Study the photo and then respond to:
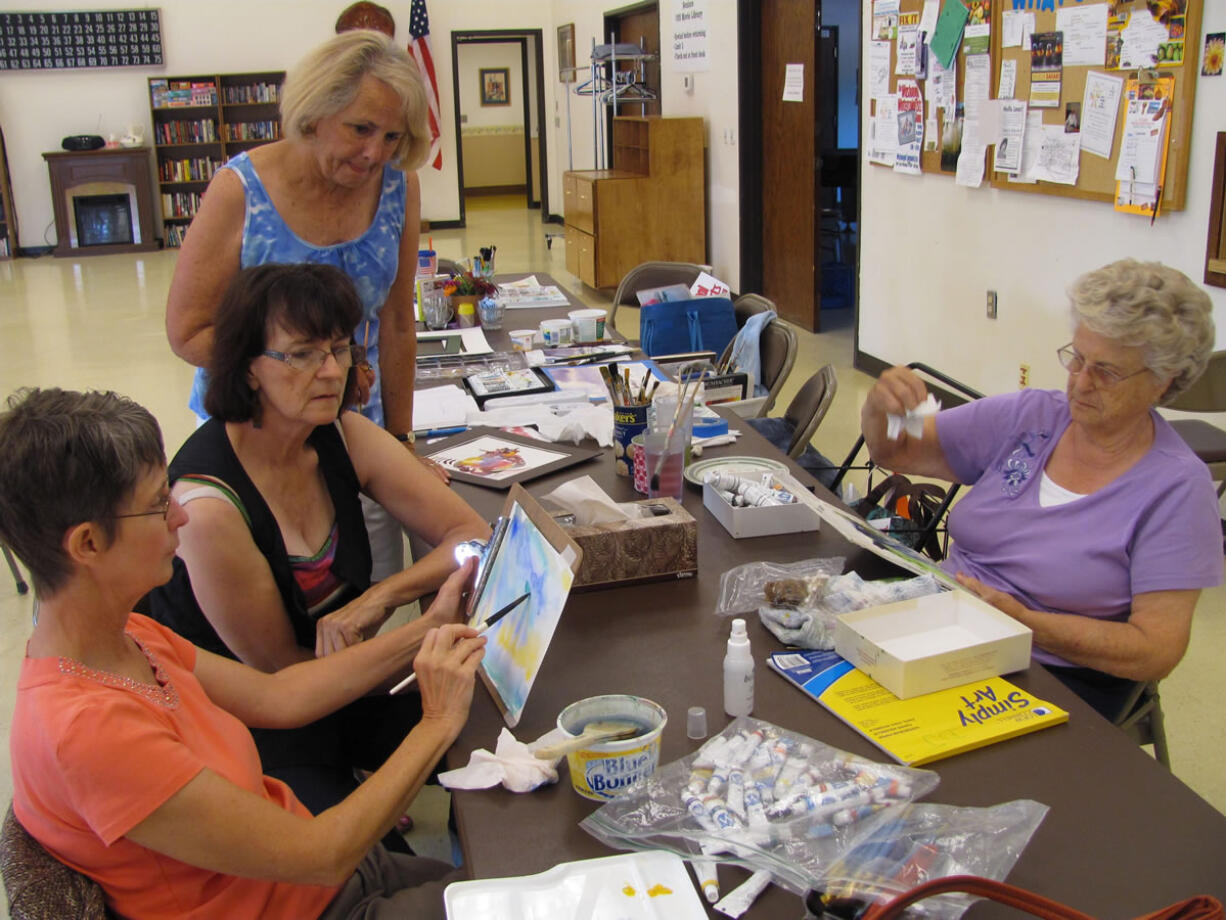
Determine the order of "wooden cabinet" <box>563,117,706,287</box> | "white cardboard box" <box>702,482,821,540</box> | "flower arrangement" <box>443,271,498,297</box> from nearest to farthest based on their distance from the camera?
"white cardboard box" <box>702,482,821,540</box>, "flower arrangement" <box>443,271,498,297</box>, "wooden cabinet" <box>563,117,706,287</box>

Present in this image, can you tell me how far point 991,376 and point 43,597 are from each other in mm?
4498

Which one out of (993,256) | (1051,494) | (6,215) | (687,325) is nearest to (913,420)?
(1051,494)

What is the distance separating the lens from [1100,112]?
398cm

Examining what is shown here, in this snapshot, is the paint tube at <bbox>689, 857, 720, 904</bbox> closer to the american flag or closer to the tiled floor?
the tiled floor

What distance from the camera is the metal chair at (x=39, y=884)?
1.12 metres

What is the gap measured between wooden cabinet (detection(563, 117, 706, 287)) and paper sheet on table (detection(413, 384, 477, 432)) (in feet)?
17.0

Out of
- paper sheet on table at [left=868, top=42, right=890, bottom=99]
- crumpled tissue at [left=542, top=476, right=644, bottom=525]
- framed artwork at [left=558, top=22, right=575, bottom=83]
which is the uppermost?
framed artwork at [left=558, top=22, right=575, bottom=83]

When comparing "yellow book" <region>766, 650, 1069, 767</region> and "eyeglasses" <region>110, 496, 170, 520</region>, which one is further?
"yellow book" <region>766, 650, 1069, 767</region>

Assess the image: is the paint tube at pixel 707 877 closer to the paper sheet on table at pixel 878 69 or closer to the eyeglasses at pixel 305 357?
the eyeglasses at pixel 305 357

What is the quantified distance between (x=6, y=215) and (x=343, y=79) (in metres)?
11.2

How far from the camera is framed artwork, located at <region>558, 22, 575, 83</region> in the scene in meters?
12.0

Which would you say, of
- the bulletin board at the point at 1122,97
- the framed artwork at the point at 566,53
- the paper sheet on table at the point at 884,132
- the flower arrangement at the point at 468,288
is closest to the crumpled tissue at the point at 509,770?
the flower arrangement at the point at 468,288

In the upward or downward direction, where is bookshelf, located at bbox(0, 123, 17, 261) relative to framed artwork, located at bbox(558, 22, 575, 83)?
downward

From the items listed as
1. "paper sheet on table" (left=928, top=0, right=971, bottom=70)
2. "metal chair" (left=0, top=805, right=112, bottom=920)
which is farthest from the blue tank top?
"paper sheet on table" (left=928, top=0, right=971, bottom=70)
